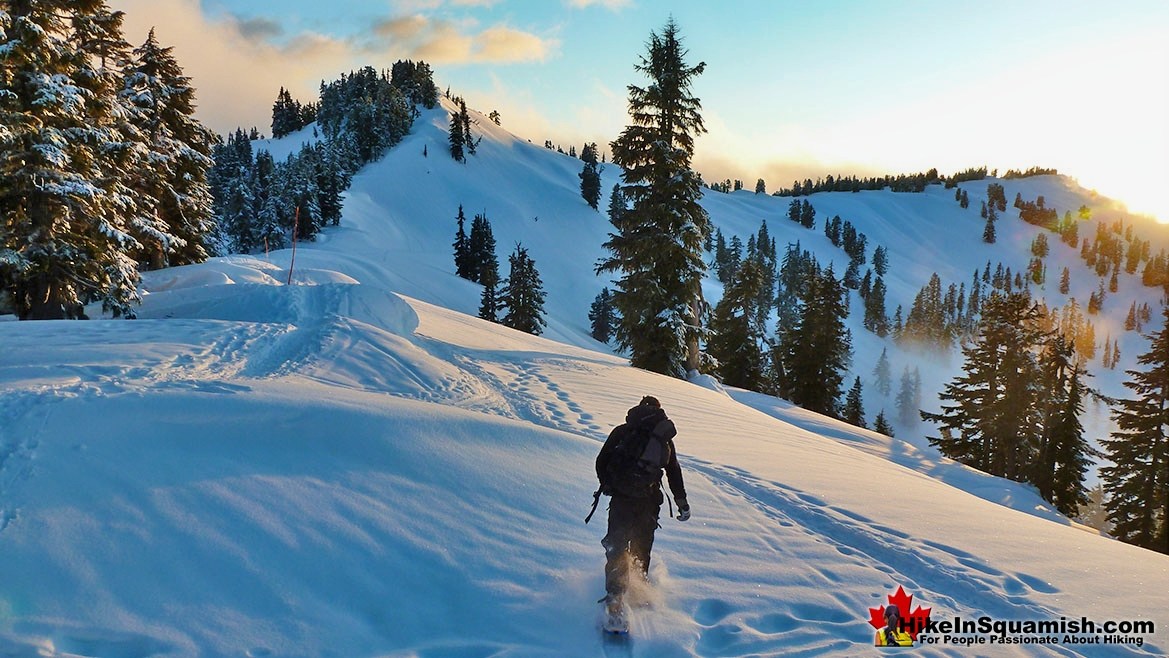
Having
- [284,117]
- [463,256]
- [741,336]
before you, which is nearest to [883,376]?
[463,256]

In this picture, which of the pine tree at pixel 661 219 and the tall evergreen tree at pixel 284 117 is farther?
the tall evergreen tree at pixel 284 117

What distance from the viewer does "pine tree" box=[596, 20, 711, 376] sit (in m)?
21.8

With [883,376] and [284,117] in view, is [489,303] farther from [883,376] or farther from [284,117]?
[284,117]

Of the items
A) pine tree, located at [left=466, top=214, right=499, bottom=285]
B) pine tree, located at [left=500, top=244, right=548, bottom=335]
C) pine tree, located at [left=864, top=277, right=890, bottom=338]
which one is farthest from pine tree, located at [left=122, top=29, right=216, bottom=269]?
pine tree, located at [left=864, top=277, right=890, bottom=338]

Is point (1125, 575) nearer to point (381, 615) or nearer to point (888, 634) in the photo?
point (888, 634)

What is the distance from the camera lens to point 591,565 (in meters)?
5.91

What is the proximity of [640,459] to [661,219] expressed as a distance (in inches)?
690

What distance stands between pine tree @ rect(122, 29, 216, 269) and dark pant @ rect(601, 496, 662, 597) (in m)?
24.9

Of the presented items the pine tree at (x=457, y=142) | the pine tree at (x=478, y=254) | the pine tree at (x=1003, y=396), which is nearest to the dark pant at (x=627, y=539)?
the pine tree at (x=1003, y=396)

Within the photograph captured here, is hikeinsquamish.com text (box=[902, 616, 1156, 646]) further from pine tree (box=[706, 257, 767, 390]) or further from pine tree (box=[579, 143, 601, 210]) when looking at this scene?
pine tree (box=[579, 143, 601, 210])

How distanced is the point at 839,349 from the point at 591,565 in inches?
A: 1290

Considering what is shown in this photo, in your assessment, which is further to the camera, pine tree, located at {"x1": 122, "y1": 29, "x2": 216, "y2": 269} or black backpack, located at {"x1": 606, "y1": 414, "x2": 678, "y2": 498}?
pine tree, located at {"x1": 122, "y1": 29, "x2": 216, "y2": 269}

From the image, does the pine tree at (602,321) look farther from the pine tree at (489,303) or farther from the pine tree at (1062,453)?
the pine tree at (1062,453)

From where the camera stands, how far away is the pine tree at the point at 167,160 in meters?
24.9
